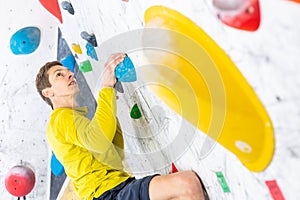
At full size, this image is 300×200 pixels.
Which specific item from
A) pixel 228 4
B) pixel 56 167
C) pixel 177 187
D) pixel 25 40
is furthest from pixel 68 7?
pixel 228 4

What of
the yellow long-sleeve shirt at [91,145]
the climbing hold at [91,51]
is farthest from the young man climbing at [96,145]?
the climbing hold at [91,51]

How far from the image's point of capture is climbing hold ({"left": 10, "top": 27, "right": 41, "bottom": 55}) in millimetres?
1782

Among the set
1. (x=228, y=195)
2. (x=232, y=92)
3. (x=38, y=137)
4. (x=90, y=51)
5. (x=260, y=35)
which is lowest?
(x=38, y=137)

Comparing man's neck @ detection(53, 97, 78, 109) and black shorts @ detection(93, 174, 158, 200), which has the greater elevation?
man's neck @ detection(53, 97, 78, 109)

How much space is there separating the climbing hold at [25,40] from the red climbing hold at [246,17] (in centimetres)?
118

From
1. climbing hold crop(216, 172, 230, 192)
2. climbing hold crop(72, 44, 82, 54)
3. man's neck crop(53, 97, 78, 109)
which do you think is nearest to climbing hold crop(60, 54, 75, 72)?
climbing hold crop(72, 44, 82, 54)

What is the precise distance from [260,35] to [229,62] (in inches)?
4.3

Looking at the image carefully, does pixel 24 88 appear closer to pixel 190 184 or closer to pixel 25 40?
pixel 25 40

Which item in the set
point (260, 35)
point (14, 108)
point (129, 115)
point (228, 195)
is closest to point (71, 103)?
point (129, 115)

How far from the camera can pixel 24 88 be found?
1.83 m

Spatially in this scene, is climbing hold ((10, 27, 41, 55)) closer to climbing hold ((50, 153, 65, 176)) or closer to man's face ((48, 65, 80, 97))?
man's face ((48, 65, 80, 97))

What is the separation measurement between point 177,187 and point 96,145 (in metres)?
0.28

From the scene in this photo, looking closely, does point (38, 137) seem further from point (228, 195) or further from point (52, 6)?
point (228, 195)

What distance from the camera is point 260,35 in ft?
2.34
